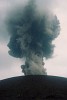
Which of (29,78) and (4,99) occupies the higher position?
(29,78)

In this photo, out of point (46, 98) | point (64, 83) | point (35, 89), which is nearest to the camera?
point (46, 98)

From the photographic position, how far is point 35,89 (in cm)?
4919

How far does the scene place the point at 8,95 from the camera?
48062mm

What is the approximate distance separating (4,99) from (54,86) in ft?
31.0

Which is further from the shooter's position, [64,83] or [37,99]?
[64,83]

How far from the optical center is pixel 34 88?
49688mm

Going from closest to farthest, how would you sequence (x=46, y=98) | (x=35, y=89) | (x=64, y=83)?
(x=46, y=98) < (x=35, y=89) < (x=64, y=83)

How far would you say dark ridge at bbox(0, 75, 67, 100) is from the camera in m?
46.8

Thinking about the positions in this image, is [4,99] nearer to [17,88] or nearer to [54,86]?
[17,88]

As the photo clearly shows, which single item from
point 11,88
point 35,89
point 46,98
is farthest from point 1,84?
point 46,98

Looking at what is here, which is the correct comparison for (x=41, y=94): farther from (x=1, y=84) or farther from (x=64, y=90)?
(x=1, y=84)

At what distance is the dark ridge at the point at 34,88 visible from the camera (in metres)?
46.8

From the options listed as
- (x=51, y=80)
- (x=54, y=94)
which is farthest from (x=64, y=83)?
(x=54, y=94)

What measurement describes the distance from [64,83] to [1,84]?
39.5 feet
